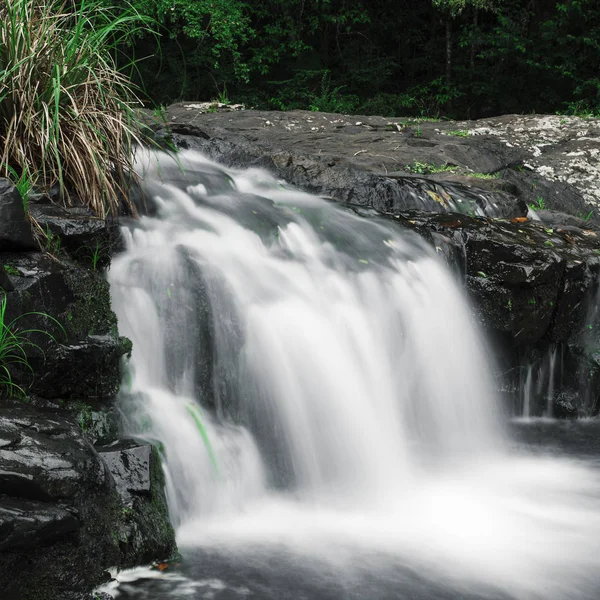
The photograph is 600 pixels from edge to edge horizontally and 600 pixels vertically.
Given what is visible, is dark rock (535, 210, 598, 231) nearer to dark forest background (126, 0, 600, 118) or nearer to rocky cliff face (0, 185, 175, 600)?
rocky cliff face (0, 185, 175, 600)

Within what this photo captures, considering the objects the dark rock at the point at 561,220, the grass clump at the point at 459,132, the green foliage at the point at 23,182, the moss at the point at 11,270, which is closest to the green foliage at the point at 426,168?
the dark rock at the point at 561,220

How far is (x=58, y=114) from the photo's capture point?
3.88m

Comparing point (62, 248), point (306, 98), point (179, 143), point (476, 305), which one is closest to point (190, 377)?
point (62, 248)

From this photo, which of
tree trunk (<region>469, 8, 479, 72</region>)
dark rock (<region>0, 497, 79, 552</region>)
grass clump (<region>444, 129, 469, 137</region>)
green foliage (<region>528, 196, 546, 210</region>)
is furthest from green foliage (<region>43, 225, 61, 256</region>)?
tree trunk (<region>469, 8, 479, 72</region>)

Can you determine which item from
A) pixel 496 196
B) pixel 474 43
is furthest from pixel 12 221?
pixel 474 43

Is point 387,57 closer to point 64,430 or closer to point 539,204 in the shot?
point 539,204

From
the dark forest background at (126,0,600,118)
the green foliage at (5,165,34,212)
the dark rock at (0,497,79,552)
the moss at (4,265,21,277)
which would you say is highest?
the dark forest background at (126,0,600,118)

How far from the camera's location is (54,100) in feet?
13.4

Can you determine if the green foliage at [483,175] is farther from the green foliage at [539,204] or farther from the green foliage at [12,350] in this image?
the green foliage at [12,350]

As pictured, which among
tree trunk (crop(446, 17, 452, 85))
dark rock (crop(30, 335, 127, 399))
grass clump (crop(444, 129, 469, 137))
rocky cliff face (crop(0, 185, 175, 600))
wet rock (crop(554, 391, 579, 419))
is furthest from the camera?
tree trunk (crop(446, 17, 452, 85))

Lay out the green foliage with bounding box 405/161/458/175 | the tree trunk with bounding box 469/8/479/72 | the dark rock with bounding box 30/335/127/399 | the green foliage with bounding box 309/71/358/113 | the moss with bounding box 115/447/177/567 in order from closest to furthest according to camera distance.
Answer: the moss with bounding box 115/447/177/567
the dark rock with bounding box 30/335/127/399
the green foliage with bounding box 405/161/458/175
the green foliage with bounding box 309/71/358/113
the tree trunk with bounding box 469/8/479/72

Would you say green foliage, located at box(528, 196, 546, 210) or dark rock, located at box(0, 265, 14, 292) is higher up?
green foliage, located at box(528, 196, 546, 210)

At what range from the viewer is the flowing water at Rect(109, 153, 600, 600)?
2.95 meters

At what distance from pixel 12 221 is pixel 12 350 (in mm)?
580
